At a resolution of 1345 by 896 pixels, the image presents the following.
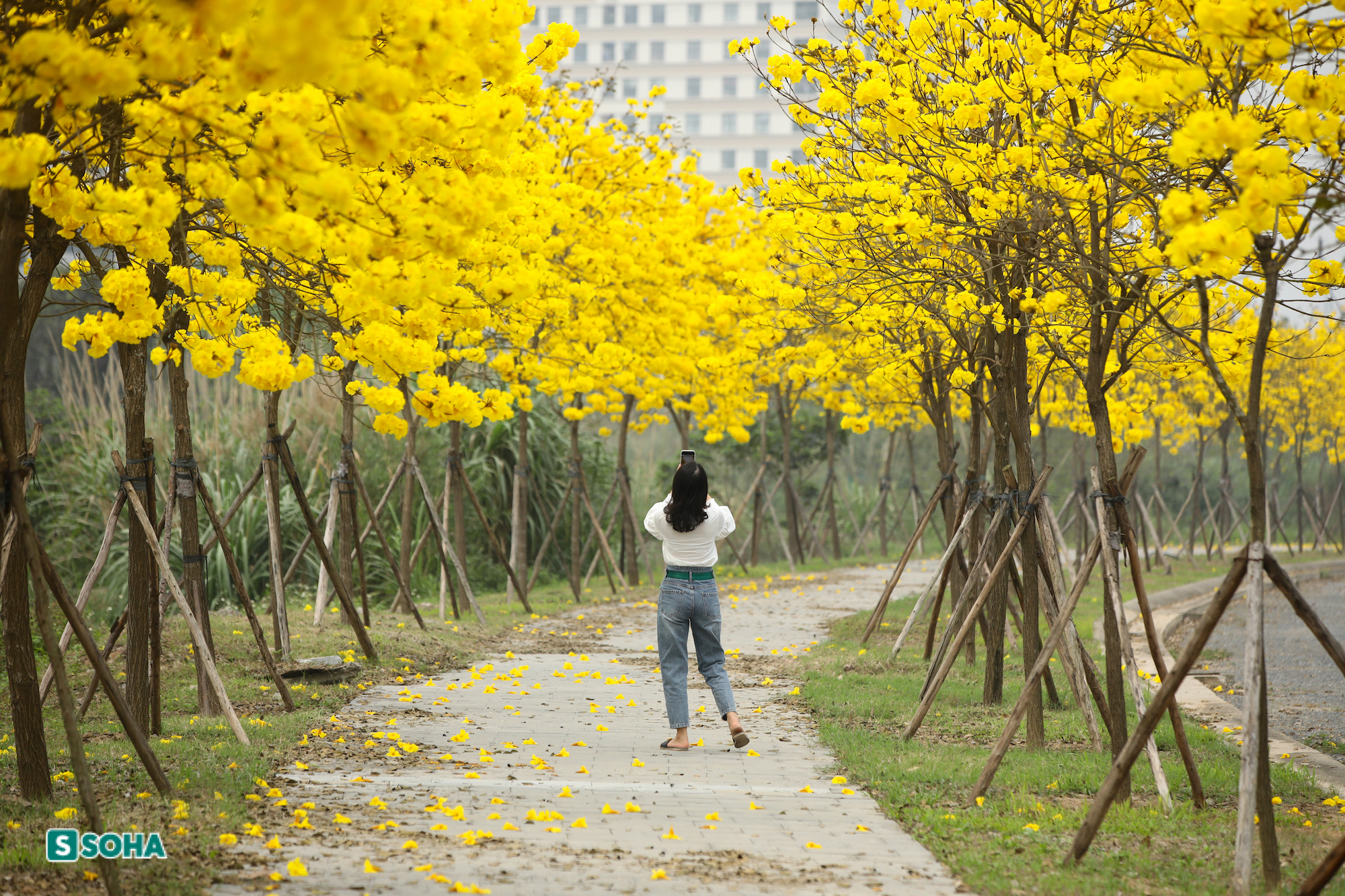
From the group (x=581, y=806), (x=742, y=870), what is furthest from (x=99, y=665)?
(x=742, y=870)

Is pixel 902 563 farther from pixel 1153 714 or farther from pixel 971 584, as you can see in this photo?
pixel 1153 714

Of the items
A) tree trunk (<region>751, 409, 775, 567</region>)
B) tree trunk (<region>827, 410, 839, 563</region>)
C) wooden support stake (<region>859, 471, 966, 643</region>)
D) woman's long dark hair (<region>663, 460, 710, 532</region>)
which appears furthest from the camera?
→ tree trunk (<region>827, 410, 839, 563</region>)

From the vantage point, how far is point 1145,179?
18.6ft

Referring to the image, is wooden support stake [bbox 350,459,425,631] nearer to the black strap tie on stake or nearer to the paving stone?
the paving stone

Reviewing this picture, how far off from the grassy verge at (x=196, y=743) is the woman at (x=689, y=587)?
2.15 m

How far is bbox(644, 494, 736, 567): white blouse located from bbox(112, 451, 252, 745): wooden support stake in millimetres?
2531

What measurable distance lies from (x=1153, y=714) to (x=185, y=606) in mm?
4580

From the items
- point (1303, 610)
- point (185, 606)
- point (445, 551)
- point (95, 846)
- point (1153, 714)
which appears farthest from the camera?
point (445, 551)

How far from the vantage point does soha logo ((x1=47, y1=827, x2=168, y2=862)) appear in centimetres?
413

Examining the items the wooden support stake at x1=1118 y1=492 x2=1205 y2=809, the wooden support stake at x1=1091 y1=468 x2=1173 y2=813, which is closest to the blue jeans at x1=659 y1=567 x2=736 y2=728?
the wooden support stake at x1=1091 y1=468 x2=1173 y2=813

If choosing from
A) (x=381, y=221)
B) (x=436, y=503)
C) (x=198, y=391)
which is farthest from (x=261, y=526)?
(x=381, y=221)

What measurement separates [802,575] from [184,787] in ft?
47.9

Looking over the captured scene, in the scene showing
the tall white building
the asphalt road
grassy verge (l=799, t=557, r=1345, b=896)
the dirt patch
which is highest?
the tall white building

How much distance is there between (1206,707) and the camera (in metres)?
8.04
